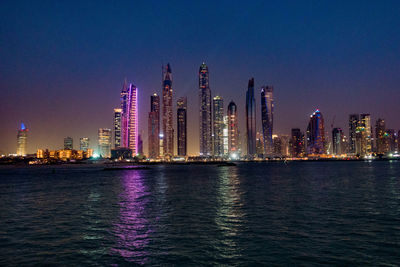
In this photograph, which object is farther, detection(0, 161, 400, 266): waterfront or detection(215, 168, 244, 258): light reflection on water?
detection(215, 168, 244, 258): light reflection on water

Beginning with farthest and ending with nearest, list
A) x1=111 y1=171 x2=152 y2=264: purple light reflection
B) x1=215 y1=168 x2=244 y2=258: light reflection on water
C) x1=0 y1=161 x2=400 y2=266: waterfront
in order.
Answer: x1=215 y1=168 x2=244 y2=258: light reflection on water → x1=111 y1=171 x2=152 y2=264: purple light reflection → x1=0 y1=161 x2=400 y2=266: waterfront

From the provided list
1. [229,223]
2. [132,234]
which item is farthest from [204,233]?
[132,234]

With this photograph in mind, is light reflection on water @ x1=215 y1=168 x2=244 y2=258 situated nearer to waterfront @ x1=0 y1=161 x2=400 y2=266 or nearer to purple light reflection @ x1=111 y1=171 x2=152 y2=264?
waterfront @ x1=0 y1=161 x2=400 y2=266

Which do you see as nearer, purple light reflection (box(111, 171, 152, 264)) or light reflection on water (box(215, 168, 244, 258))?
purple light reflection (box(111, 171, 152, 264))

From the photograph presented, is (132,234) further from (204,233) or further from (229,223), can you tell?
(229,223)

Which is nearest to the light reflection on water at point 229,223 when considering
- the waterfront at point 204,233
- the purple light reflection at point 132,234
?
the waterfront at point 204,233

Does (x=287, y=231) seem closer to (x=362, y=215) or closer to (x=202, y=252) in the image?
(x=202, y=252)

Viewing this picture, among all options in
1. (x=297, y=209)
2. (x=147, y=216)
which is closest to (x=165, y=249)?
(x=147, y=216)

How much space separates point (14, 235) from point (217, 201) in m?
25.7

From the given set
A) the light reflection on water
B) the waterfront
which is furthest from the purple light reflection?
the light reflection on water

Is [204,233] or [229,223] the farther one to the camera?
[229,223]

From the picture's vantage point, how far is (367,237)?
77.5ft

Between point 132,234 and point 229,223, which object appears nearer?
point 132,234

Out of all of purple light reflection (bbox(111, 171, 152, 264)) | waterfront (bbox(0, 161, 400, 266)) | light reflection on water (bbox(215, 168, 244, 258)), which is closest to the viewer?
waterfront (bbox(0, 161, 400, 266))
